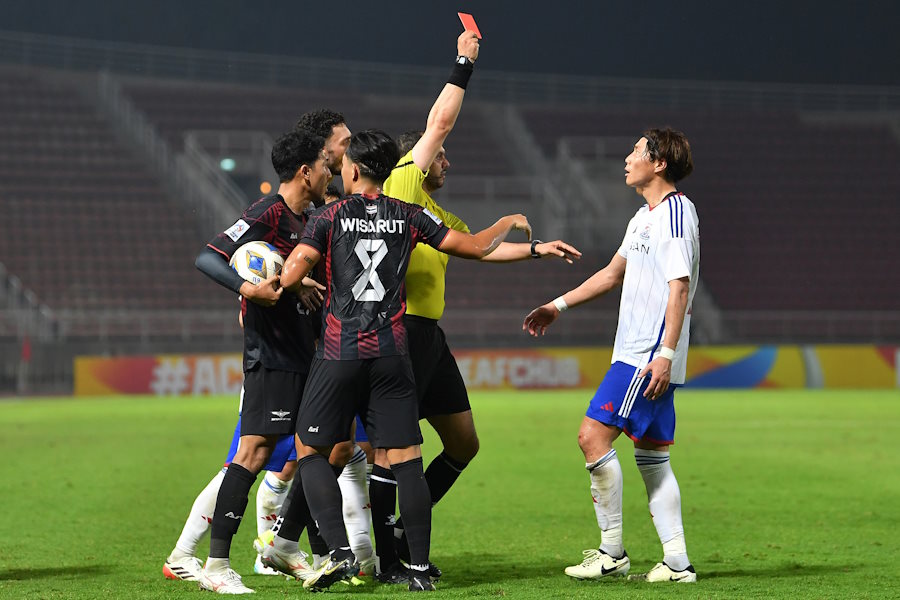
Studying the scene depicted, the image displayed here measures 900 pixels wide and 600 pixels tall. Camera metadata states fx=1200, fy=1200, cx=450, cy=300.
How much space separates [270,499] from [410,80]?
35229mm

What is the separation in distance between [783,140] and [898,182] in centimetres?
382

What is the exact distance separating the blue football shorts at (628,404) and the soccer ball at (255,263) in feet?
5.37

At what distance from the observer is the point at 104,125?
35938mm

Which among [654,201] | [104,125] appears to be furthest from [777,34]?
[654,201]

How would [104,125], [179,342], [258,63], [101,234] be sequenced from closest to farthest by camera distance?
1. [179,342]
2. [101,234]
3. [104,125]
4. [258,63]

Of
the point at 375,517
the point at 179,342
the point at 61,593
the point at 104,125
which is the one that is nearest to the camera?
the point at 61,593

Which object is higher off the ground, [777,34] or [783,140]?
[777,34]

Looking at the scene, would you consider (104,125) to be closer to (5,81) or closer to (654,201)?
(5,81)

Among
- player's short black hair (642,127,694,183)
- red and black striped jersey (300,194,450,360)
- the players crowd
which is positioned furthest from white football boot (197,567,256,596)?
player's short black hair (642,127,694,183)

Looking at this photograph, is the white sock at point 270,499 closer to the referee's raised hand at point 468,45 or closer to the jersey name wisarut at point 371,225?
the jersey name wisarut at point 371,225

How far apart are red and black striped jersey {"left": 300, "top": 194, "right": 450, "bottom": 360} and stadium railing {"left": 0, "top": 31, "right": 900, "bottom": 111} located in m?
32.8

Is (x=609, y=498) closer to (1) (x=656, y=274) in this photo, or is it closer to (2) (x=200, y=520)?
(1) (x=656, y=274)

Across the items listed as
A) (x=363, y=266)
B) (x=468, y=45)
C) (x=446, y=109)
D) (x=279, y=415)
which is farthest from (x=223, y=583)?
(x=468, y=45)

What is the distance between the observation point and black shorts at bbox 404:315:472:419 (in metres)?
5.81
